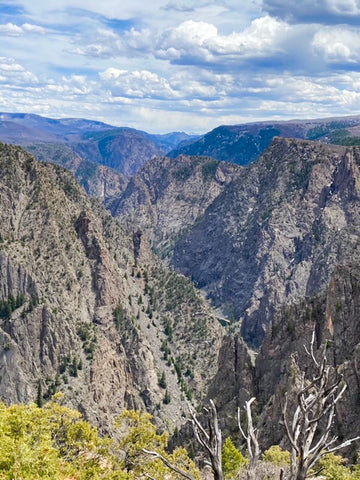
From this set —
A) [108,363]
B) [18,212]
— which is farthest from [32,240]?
[108,363]

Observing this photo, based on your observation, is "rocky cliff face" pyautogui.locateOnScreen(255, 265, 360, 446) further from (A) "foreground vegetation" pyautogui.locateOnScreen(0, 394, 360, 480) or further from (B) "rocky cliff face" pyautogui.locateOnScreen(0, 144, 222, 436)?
(B) "rocky cliff face" pyautogui.locateOnScreen(0, 144, 222, 436)

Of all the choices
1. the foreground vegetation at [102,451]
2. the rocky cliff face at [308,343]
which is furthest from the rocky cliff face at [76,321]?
the foreground vegetation at [102,451]

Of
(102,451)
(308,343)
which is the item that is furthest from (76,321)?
(102,451)

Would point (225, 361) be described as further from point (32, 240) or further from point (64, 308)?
point (32, 240)

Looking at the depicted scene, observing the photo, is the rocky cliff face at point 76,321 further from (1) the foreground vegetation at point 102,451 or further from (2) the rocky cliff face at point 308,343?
(1) the foreground vegetation at point 102,451

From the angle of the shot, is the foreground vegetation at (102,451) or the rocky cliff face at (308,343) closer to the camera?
the foreground vegetation at (102,451)

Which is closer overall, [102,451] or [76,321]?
[102,451]

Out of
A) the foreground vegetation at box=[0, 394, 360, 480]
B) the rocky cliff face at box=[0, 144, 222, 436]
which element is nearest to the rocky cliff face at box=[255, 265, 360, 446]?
the foreground vegetation at box=[0, 394, 360, 480]

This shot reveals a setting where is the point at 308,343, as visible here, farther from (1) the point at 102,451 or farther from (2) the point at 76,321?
(2) the point at 76,321

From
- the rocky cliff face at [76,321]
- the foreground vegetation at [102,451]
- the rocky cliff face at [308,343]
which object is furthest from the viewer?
the rocky cliff face at [76,321]
